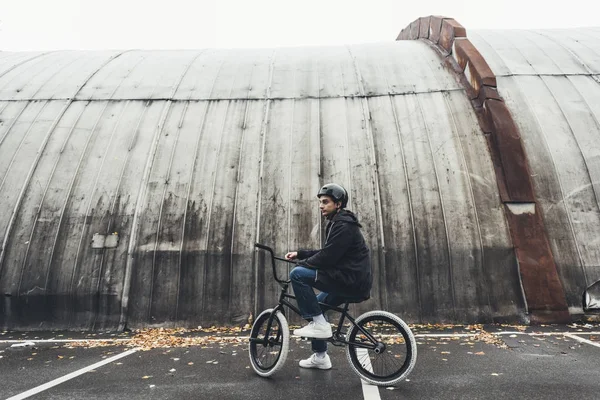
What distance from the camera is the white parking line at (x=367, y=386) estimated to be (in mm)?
3945

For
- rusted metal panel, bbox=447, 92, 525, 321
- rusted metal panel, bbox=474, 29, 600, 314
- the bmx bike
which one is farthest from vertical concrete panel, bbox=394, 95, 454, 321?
the bmx bike

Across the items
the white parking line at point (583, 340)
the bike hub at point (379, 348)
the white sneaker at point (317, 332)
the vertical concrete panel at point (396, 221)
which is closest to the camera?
the bike hub at point (379, 348)

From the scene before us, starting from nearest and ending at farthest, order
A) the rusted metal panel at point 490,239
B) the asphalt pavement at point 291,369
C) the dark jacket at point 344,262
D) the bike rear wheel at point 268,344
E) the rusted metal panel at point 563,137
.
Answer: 1. the asphalt pavement at point 291,369
2. the dark jacket at point 344,262
3. the bike rear wheel at point 268,344
4. the rusted metal panel at point 490,239
5. the rusted metal panel at point 563,137

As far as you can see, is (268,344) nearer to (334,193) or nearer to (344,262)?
(344,262)

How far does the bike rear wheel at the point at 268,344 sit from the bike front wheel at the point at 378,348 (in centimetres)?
84

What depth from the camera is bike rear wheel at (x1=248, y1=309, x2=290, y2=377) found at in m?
4.57

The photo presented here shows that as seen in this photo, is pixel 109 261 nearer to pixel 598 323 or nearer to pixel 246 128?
pixel 246 128

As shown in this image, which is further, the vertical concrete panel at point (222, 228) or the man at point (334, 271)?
the vertical concrete panel at point (222, 228)

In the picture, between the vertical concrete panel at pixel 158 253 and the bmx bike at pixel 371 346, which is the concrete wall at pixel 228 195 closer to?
the vertical concrete panel at pixel 158 253

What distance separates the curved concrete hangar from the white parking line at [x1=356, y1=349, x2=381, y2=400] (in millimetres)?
3283

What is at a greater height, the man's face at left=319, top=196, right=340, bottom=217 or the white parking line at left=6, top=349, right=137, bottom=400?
the man's face at left=319, top=196, right=340, bottom=217

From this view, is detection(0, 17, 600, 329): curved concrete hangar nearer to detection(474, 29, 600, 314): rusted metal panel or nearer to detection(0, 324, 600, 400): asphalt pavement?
detection(474, 29, 600, 314): rusted metal panel

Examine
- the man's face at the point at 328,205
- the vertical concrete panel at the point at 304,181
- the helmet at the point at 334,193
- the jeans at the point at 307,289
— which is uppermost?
the vertical concrete panel at the point at 304,181

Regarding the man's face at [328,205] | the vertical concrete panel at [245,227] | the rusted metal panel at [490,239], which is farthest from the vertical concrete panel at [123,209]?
the rusted metal panel at [490,239]
